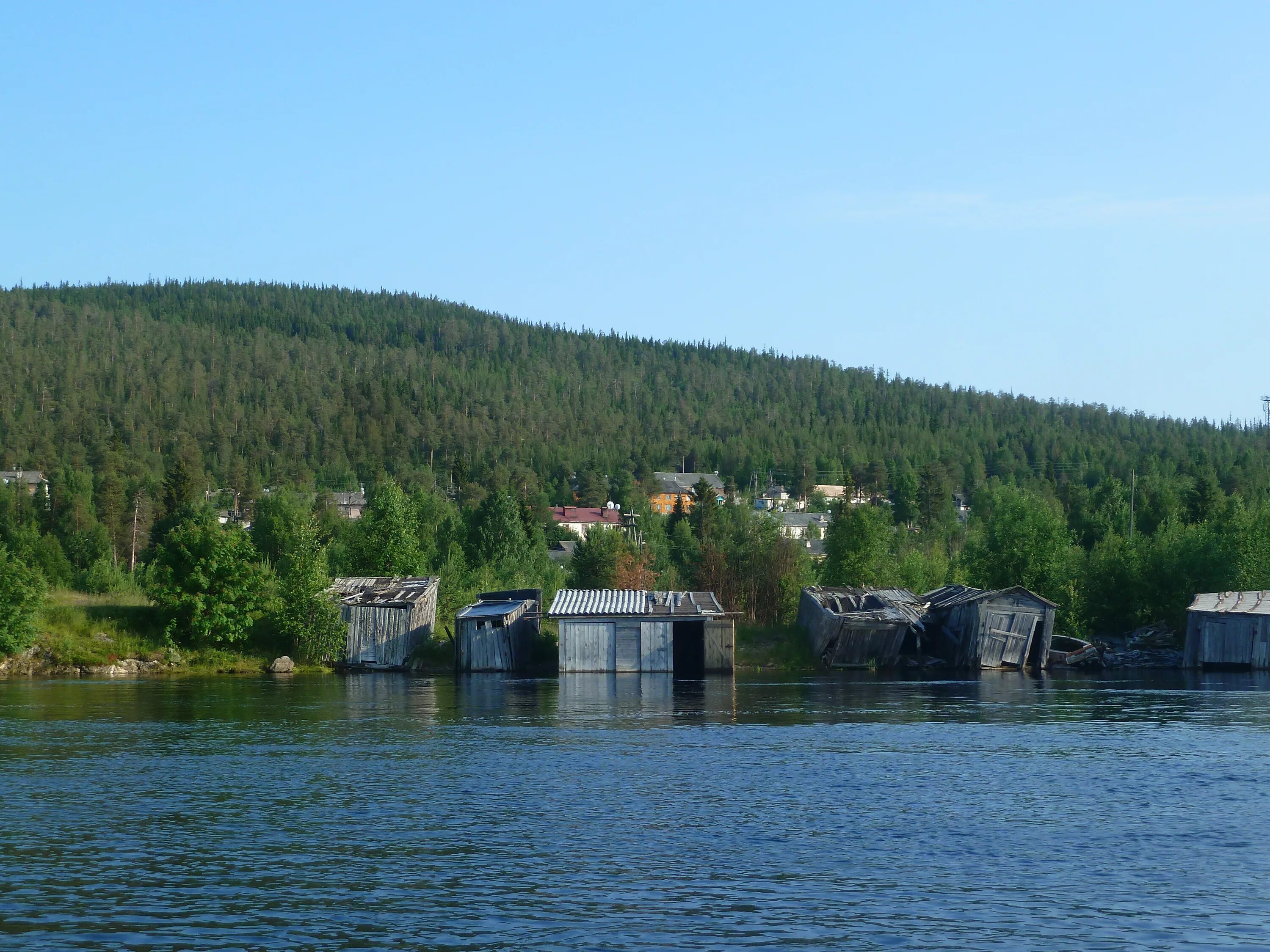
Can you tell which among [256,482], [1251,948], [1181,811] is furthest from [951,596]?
[256,482]

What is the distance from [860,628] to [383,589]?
2408cm

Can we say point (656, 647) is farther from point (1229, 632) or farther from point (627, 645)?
point (1229, 632)

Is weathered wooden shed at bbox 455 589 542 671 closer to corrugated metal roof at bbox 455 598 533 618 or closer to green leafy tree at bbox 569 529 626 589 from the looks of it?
corrugated metal roof at bbox 455 598 533 618

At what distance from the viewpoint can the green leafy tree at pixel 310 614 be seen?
59625 mm

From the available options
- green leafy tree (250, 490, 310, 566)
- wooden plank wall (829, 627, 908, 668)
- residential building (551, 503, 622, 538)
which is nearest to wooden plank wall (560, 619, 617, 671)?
wooden plank wall (829, 627, 908, 668)

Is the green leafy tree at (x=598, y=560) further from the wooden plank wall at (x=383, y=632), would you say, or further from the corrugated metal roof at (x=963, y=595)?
the wooden plank wall at (x=383, y=632)

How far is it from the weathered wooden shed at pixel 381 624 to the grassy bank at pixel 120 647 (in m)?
2.50

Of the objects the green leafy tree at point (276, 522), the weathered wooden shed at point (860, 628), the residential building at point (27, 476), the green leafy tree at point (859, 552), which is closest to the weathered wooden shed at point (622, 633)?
the weathered wooden shed at point (860, 628)

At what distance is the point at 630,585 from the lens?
276 ft

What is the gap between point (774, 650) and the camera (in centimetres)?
6606

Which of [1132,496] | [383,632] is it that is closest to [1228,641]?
[383,632]

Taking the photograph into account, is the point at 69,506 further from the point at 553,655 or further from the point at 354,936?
the point at 354,936

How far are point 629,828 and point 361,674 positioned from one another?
40094mm

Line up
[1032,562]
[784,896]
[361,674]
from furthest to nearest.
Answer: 1. [1032,562]
2. [361,674]
3. [784,896]
